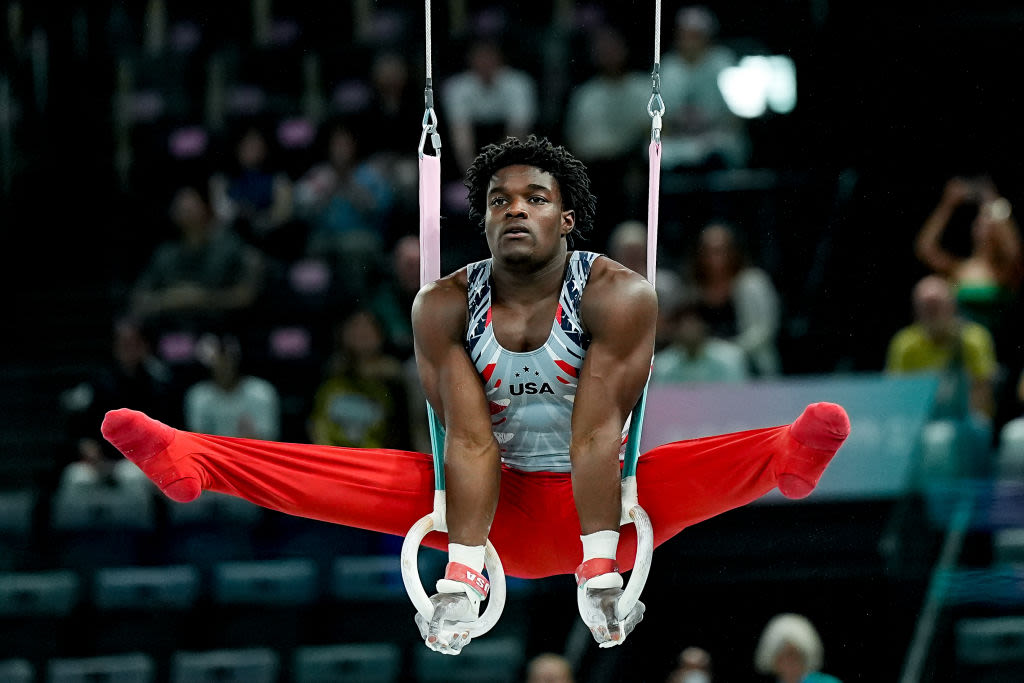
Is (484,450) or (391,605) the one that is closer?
(484,450)

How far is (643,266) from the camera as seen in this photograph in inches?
221

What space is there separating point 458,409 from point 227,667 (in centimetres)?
259

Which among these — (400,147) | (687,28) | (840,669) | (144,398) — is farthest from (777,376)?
(144,398)

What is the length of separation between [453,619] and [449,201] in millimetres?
3861

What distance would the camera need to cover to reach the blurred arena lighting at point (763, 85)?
687 cm

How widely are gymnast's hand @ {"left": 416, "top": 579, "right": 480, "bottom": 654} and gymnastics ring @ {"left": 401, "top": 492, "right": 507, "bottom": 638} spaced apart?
14 millimetres

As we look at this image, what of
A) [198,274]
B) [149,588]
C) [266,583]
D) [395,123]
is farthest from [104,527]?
[395,123]

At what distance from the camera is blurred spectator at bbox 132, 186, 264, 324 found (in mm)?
6750

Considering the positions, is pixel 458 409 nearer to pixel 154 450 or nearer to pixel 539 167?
pixel 539 167

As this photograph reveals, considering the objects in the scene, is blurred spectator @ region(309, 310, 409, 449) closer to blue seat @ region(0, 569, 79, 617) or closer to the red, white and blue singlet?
blue seat @ region(0, 569, 79, 617)

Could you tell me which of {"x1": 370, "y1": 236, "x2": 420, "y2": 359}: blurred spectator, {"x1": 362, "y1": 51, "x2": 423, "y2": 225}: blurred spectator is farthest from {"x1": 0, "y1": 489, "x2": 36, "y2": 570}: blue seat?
{"x1": 362, "y1": 51, "x2": 423, "y2": 225}: blurred spectator

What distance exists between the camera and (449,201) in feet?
22.8

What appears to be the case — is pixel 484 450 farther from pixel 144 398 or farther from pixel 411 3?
pixel 411 3

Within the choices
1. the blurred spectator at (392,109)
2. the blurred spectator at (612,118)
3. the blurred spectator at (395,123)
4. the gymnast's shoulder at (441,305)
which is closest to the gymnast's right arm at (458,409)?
the gymnast's shoulder at (441,305)
